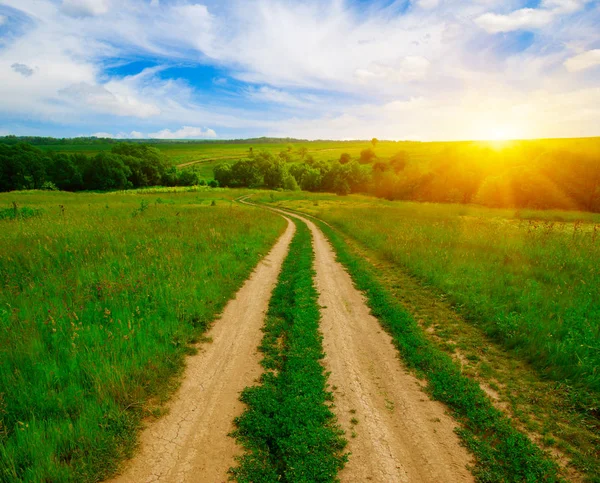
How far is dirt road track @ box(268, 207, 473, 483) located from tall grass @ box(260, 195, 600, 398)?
9.62 feet

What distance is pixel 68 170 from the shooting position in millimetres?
79062

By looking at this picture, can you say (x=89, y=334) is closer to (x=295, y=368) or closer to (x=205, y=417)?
(x=205, y=417)

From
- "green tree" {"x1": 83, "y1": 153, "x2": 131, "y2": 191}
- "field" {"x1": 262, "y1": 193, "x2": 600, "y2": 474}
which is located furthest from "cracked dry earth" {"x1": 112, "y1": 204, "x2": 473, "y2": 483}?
"green tree" {"x1": 83, "y1": 153, "x2": 131, "y2": 191}

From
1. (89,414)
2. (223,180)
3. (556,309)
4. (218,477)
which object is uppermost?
(223,180)

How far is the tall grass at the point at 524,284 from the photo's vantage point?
6.03 m

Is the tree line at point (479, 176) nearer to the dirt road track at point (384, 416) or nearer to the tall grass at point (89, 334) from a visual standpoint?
the dirt road track at point (384, 416)

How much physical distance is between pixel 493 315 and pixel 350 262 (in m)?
6.91

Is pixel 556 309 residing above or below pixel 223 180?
below

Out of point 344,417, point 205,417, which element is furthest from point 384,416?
point 205,417

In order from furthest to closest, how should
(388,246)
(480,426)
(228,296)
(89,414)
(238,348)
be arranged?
(388,246) → (228,296) → (238,348) → (480,426) → (89,414)

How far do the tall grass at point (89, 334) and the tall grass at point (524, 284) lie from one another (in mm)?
7472

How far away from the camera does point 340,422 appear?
4.39m

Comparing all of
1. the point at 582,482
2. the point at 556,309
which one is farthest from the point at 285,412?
the point at 556,309

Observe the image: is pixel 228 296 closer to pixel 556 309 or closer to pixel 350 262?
pixel 350 262
